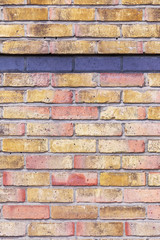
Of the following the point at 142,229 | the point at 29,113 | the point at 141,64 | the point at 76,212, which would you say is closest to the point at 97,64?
the point at 141,64

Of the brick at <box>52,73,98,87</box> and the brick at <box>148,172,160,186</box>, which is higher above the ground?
the brick at <box>52,73,98,87</box>

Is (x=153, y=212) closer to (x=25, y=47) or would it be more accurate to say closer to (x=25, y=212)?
(x=25, y=212)

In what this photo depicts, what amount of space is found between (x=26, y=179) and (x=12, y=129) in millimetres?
296

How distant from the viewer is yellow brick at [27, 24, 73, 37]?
139 centimetres

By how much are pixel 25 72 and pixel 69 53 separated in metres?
0.27

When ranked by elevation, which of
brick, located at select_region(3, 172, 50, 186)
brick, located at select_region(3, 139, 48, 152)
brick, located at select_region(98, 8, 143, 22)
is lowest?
brick, located at select_region(3, 172, 50, 186)

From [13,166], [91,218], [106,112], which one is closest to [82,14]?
[106,112]

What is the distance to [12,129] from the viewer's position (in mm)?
Answer: 1405

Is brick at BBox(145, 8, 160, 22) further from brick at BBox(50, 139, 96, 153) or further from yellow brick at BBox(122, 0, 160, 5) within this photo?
brick at BBox(50, 139, 96, 153)

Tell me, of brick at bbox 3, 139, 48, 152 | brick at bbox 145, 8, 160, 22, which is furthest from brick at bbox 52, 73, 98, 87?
brick at bbox 145, 8, 160, 22

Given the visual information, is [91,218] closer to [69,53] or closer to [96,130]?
[96,130]

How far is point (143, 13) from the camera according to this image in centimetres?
140

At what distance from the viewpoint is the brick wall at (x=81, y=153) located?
140cm

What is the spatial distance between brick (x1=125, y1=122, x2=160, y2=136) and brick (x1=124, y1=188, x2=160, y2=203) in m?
0.32
